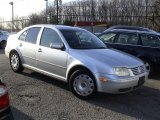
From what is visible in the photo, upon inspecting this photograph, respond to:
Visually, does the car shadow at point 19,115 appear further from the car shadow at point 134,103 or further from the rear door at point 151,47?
the rear door at point 151,47

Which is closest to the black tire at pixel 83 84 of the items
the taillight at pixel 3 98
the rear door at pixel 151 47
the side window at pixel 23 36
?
the side window at pixel 23 36

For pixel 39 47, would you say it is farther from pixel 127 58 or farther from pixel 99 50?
pixel 127 58

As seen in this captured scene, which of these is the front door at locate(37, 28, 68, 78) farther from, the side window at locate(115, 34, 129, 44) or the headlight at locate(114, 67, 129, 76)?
the side window at locate(115, 34, 129, 44)

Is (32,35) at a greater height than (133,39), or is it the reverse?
(32,35)

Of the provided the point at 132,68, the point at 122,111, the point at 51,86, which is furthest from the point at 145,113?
the point at 51,86

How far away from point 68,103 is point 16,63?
2992mm

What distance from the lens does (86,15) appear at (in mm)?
74625

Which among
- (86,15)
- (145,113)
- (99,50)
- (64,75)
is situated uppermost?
(86,15)

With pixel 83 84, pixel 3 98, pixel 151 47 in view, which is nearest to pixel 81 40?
pixel 83 84

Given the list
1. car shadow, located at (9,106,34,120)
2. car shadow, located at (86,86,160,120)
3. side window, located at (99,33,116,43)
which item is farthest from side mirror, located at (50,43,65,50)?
side window, located at (99,33,116,43)

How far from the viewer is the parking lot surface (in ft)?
18.7

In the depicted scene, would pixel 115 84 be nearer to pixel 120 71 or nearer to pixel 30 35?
pixel 120 71

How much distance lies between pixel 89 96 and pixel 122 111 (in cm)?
86

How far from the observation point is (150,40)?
1000cm
